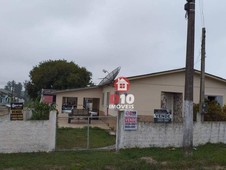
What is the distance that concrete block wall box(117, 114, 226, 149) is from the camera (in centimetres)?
1180

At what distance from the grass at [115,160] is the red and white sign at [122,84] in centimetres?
815

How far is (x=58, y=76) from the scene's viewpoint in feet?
178

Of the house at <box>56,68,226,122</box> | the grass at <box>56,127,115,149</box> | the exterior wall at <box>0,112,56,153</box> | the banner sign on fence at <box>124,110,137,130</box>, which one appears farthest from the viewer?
the house at <box>56,68,226,122</box>

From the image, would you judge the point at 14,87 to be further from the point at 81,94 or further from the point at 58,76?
the point at 81,94

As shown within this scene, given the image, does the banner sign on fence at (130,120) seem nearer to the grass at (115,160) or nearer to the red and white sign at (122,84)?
the grass at (115,160)

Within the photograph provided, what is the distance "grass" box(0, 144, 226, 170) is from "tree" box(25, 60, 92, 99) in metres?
41.7

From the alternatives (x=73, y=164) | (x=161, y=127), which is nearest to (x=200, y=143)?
(x=161, y=127)

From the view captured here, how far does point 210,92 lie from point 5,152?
1400 cm

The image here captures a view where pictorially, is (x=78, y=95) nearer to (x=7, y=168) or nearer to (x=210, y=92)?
(x=210, y=92)

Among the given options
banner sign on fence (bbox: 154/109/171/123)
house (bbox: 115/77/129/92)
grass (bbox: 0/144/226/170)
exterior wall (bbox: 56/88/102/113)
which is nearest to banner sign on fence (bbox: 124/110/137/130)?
grass (bbox: 0/144/226/170)

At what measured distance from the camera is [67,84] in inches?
2074

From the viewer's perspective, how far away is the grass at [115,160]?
884 cm

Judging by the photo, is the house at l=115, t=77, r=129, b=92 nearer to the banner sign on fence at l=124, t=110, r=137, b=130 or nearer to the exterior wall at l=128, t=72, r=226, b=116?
the exterior wall at l=128, t=72, r=226, b=116

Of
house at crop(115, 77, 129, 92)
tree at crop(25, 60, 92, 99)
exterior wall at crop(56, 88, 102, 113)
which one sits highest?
tree at crop(25, 60, 92, 99)
